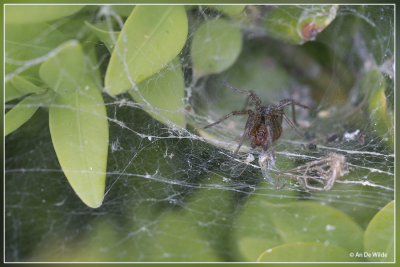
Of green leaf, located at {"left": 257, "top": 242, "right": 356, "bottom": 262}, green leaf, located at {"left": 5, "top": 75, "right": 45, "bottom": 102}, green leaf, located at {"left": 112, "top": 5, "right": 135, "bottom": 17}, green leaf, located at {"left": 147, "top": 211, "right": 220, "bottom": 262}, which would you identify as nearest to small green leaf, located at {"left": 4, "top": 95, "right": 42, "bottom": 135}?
green leaf, located at {"left": 5, "top": 75, "right": 45, "bottom": 102}

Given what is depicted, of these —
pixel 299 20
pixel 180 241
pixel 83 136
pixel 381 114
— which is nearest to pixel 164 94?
pixel 83 136

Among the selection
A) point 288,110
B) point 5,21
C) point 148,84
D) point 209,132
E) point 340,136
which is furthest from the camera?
point 288,110

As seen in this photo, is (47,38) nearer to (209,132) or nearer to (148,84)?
(148,84)

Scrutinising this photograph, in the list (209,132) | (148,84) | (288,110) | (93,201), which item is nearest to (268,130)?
(209,132)

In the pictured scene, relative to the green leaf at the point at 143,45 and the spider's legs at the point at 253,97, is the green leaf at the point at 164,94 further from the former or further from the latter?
the spider's legs at the point at 253,97

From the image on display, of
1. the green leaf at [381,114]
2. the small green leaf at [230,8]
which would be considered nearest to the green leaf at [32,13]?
the small green leaf at [230,8]

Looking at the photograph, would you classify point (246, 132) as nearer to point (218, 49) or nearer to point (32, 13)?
point (218, 49)

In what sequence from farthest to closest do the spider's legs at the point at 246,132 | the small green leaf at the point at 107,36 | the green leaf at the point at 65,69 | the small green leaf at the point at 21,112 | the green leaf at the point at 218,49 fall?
the green leaf at the point at 218,49
the spider's legs at the point at 246,132
the small green leaf at the point at 21,112
the small green leaf at the point at 107,36
the green leaf at the point at 65,69
